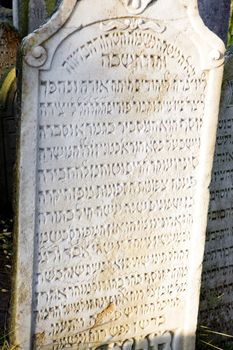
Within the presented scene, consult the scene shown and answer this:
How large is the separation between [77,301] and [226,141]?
52.9 inches

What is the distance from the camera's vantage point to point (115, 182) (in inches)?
148

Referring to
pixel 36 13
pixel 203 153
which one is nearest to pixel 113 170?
pixel 203 153

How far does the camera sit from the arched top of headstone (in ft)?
11.2

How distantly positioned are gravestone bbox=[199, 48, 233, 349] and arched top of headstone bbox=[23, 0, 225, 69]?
55 centimetres

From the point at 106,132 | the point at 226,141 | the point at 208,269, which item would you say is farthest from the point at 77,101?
the point at 208,269

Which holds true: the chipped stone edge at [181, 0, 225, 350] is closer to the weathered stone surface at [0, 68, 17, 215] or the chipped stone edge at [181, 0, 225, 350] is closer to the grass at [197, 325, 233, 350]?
the grass at [197, 325, 233, 350]

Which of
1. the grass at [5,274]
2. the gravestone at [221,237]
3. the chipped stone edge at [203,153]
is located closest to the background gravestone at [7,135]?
the grass at [5,274]

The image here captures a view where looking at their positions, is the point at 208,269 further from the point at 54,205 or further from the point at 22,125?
the point at 22,125

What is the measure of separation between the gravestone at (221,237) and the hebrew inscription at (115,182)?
51 centimetres

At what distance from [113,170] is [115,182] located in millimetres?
64

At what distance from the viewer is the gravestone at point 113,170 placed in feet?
11.5

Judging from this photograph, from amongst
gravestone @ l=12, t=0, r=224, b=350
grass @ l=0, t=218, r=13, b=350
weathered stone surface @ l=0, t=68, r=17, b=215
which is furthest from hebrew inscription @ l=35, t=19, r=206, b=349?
weathered stone surface @ l=0, t=68, r=17, b=215

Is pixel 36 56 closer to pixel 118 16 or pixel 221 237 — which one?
pixel 118 16

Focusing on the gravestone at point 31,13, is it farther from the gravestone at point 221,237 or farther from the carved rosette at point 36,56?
the carved rosette at point 36,56
